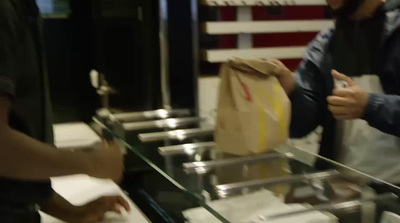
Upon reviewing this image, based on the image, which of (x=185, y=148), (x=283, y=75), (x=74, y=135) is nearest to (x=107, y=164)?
(x=185, y=148)

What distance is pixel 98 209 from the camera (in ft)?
4.11

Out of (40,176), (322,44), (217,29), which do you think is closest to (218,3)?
(217,29)

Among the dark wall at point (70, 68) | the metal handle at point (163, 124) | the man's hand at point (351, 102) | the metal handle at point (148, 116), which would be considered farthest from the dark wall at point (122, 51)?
the man's hand at point (351, 102)

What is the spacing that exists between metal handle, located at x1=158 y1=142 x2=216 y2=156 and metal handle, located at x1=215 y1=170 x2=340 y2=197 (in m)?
0.24

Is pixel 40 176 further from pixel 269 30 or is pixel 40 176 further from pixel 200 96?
pixel 269 30

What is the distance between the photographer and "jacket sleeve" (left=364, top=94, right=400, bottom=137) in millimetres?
1245

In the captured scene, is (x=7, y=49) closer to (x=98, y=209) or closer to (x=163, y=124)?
(x=98, y=209)

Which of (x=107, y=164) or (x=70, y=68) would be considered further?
(x=70, y=68)

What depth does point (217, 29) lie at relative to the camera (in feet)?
6.91

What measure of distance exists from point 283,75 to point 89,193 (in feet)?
2.05

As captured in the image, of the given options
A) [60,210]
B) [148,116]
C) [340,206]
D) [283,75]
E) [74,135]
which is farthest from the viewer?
[74,135]

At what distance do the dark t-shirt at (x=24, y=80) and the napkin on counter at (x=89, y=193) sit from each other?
0.93ft

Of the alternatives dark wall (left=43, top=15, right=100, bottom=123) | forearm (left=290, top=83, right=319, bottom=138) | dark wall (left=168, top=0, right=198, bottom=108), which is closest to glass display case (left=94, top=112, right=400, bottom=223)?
forearm (left=290, top=83, right=319, bottom=138)

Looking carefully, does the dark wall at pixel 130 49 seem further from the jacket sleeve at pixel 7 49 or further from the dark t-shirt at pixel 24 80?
the jacket sleeve at pixel 7 49
